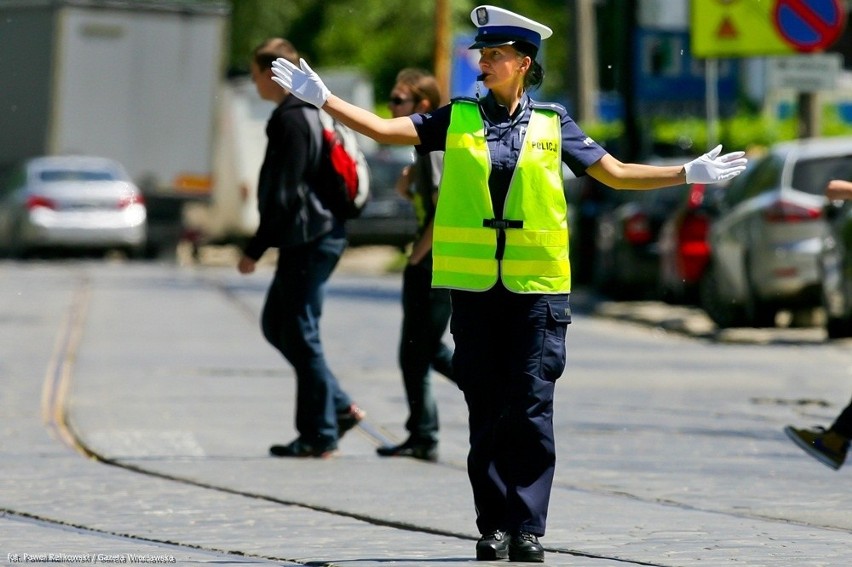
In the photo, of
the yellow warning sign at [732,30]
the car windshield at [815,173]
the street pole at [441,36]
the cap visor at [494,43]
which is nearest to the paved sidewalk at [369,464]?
the car windshield at [815,173]

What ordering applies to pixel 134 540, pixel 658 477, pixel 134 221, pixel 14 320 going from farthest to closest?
pixel 134 221
pixel 14 320
pixel 658 477
pixel 134 540

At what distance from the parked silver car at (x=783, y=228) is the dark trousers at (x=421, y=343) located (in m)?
7.85

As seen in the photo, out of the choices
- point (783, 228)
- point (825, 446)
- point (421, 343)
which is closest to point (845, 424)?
point (825, 446)

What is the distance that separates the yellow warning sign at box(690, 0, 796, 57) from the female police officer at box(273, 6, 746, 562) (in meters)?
15.0

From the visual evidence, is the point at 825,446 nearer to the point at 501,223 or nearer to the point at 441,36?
the point at 501,223

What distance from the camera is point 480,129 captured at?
6.89 meters

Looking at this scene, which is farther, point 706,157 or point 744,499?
point 744,499

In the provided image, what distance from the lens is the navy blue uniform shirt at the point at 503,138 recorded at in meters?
6.88

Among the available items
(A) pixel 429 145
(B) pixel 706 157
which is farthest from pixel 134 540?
(B) pixel 706 157

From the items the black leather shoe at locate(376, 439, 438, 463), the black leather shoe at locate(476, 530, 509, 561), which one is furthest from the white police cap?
the black leather shoe at locate(376, 439, 438, 463)

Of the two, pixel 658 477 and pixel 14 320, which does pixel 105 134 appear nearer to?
pixel 14 320

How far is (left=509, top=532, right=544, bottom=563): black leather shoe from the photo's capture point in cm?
682

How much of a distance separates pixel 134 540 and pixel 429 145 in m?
1.70

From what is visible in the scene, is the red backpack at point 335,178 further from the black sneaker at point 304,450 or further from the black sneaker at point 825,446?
the black sneaker at point 825,446
